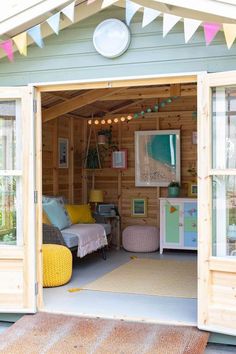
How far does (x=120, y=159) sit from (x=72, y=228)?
225cm

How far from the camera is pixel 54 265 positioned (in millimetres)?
5512

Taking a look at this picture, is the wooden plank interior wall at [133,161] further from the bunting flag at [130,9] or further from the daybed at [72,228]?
the bunting flag at [130,9]

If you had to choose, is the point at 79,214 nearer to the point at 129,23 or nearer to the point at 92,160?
the point at 92,160

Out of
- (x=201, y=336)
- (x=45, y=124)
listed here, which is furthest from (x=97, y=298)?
(x=45, y=124)

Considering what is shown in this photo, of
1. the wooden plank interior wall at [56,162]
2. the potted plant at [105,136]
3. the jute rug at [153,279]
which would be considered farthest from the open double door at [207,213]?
the potted plant at [105,136]

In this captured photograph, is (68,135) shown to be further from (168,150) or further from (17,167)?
(17,167)

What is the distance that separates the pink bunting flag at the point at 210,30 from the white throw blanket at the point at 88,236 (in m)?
3.52

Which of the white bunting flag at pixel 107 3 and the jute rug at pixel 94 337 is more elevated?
the white bunting flag at pixel 107 3

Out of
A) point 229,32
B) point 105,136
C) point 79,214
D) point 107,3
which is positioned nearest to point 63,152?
point 105,136

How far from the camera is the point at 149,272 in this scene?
20.9ft

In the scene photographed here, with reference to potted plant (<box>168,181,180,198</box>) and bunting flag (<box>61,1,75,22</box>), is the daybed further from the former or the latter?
bunting flag (<box>61,1,75,22</box>)

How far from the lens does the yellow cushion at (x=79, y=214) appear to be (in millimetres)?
7395

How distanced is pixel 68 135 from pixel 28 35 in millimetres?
4217

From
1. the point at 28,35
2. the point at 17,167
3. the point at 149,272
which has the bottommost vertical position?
the point at 149,272
